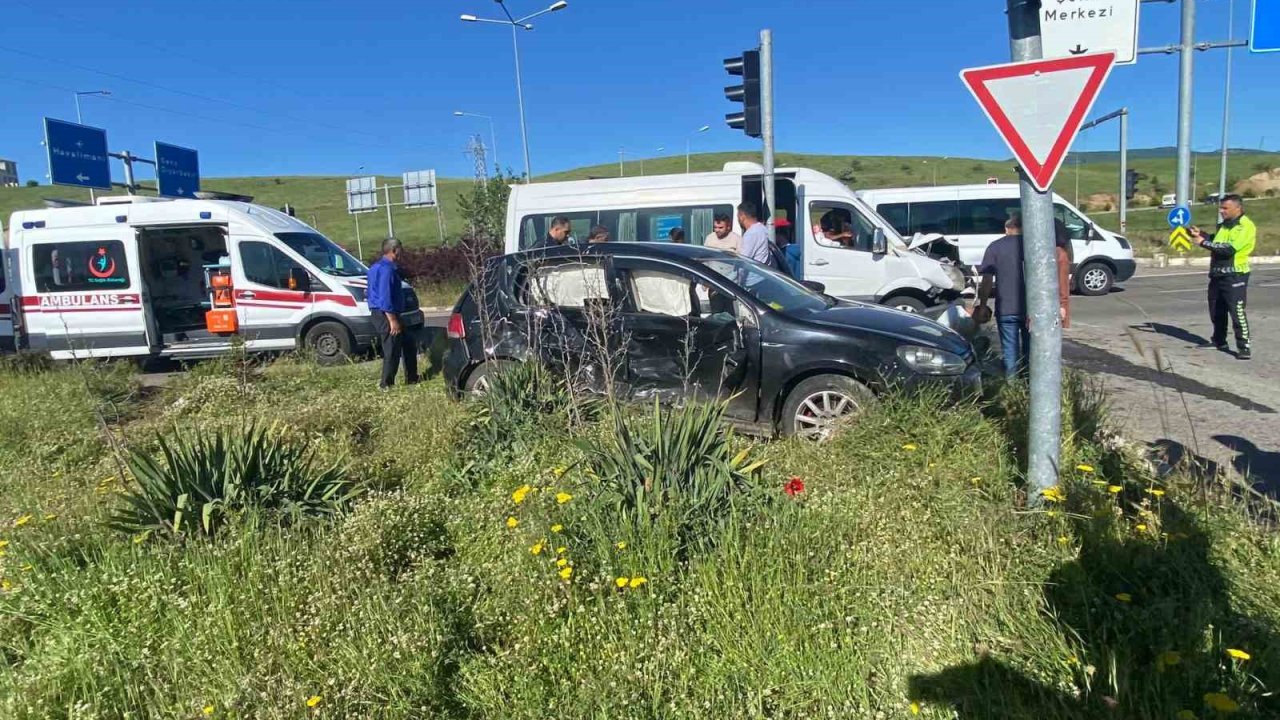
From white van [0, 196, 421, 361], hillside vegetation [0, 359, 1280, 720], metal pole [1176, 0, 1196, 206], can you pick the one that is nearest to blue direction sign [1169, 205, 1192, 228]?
metal pole [1176, 0, 1196, 206]

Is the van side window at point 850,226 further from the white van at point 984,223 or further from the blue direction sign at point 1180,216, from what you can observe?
the blue direction sign at point 1180,216

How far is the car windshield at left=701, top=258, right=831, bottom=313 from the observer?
5.88 meters

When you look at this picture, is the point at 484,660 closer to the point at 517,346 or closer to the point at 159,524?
the point at 159,524

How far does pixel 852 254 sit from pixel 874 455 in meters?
7.76

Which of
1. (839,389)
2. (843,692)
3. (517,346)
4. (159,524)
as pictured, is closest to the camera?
(843,692)

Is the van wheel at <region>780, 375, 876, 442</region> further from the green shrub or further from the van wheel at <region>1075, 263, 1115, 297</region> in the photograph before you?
the van wheel at <region>1075, 263, 1115, 297</region>

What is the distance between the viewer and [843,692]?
257cm

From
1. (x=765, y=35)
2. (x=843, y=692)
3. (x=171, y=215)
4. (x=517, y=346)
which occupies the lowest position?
(x=843, y=692)

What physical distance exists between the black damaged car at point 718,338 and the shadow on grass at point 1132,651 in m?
2.18

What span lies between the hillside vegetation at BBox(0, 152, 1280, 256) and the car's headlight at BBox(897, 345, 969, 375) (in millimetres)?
51063

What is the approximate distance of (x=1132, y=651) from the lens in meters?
2.57

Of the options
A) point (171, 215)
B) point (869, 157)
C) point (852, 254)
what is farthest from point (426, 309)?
point (869, 157)

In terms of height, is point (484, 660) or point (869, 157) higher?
point (869, 157)

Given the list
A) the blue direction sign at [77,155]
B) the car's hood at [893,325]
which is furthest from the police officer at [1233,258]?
the blue direction sign at [77,155]
